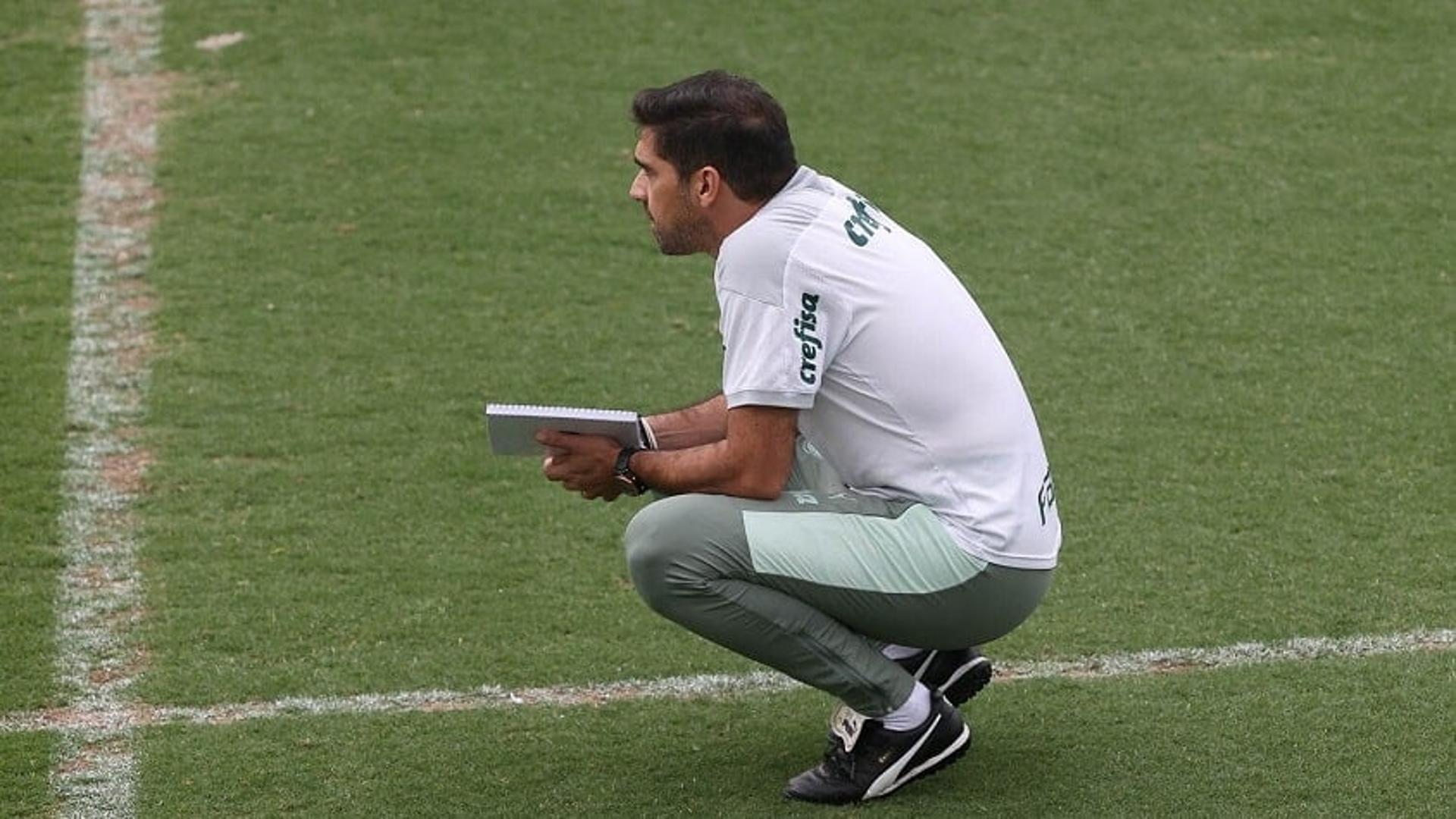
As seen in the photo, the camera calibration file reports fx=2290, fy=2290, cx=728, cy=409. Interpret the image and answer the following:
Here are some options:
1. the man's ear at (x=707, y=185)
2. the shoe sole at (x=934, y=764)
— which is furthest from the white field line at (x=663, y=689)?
the man's ear at (x=707, y=185)

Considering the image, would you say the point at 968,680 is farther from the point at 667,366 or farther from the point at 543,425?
the point at 667,366

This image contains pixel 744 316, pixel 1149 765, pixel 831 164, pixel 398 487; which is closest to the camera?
pixel 744 316

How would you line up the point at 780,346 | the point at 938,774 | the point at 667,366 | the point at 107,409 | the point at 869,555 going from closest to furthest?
the point at 780,346
the point at 869,555
the point at 938,774
the point at 107,409
the point at 667,366

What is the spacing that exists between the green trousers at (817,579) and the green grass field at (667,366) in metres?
0.31

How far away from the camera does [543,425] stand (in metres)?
3.96

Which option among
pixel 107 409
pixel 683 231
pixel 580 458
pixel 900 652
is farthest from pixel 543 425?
pixel 107 409

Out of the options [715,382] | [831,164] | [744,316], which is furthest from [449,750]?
[831,164]

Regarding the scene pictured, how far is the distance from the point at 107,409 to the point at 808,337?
304 centimetres

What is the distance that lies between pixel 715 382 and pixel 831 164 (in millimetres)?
1693

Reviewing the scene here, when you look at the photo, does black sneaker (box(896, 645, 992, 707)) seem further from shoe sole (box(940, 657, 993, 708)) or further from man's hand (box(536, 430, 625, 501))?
man's hand (box(536, 430, 625, 501))

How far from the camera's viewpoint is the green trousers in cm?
393

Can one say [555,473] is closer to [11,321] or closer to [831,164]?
[11,321]

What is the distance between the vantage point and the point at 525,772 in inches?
167

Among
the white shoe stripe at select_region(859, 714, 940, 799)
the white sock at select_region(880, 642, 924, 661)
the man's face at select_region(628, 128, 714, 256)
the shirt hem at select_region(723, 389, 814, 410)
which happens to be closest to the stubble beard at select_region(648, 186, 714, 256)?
the man's face at select_region(628, 128, 714, 256)
